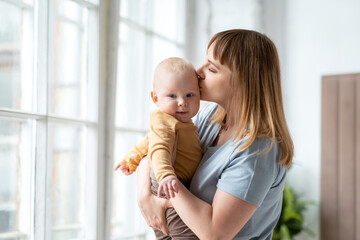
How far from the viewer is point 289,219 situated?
14.4ft

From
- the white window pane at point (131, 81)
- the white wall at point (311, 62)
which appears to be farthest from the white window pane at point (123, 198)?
the white wall at point (311, 62)

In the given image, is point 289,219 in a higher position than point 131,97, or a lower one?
lower

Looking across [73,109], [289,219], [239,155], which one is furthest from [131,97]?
[289,219]

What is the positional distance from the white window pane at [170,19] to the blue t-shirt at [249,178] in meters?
2.34

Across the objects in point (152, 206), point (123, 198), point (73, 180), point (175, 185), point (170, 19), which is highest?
point (170, 19)

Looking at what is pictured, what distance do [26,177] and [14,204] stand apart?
153 mm

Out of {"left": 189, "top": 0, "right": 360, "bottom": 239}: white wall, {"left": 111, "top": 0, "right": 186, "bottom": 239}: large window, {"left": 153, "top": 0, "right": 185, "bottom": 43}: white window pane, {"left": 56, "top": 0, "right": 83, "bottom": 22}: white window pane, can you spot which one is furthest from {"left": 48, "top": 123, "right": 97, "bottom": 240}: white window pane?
{"left": 189, "top": 0, "right": 360, "bottom": 239}: white wall

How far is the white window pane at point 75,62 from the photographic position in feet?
8.96

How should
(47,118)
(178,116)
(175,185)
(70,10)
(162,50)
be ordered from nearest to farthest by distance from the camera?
1. (175,185)
2. (178,116)
3. (47,118)
4. (70,10)
5. (162,50)

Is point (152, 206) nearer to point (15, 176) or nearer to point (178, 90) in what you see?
point (178, 90)

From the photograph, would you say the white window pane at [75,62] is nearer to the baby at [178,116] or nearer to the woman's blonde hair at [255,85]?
the baby at [178,116]

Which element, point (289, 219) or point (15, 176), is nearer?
point (15, 176)

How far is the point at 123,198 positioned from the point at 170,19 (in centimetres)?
167

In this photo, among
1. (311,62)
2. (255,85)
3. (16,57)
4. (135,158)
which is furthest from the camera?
(311,62)
